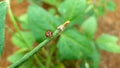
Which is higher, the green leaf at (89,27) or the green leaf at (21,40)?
the green leaf at (21,40)

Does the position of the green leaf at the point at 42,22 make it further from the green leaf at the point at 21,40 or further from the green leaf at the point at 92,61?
the green leaf at the point at 92,61

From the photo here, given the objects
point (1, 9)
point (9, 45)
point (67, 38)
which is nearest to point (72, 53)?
point (67, 38)

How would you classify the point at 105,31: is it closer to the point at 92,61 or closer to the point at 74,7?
the point at 92,61

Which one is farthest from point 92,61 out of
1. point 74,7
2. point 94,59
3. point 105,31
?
point 74,7

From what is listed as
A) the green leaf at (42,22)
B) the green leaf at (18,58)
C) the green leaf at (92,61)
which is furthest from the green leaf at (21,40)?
the green leaf at (92,61)

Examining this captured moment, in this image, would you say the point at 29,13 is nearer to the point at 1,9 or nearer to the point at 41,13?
the point at 41,13

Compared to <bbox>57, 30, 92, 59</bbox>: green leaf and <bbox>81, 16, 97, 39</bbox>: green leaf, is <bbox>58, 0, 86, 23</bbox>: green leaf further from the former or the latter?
<bbox>81, 16, 97, 39</bbox>: green leaf
